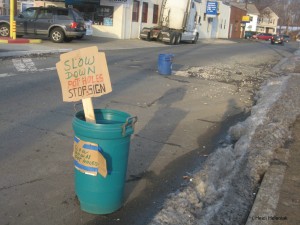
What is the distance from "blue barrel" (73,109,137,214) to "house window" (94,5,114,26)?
26739 mm

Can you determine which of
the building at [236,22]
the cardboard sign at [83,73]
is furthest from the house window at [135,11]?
the building at [236,22]

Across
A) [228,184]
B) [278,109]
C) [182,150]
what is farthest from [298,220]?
[278,109]

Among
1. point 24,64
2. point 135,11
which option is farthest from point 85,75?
point 135,11

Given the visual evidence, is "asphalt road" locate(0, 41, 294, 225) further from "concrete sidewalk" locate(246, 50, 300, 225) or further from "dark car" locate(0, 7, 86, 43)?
"dark car" locate(0, 7, 86, 43)

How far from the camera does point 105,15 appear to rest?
29.9 m

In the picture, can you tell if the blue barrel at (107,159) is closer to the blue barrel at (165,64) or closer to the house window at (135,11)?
the blue barrel at (165,64)

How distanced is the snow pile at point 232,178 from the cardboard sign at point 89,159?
693 mm

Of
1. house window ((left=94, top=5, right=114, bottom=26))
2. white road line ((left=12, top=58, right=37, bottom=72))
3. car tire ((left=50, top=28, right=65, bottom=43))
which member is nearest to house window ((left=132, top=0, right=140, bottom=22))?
house window ((left=94, top=5, right=114, bottom=26))

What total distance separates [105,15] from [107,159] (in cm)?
2759

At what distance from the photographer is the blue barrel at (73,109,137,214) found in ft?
11.5

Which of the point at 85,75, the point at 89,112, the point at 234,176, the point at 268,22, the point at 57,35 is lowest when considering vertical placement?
the point at 234,176

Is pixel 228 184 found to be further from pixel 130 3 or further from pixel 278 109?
pixel 130 3

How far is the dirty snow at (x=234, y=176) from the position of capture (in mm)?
3836

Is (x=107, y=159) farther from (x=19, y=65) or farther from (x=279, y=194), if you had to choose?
(x=19, y=65)
